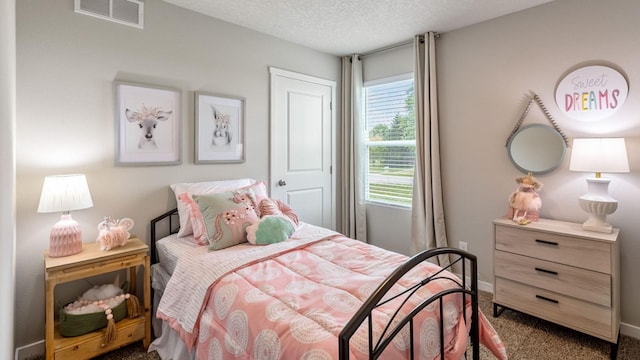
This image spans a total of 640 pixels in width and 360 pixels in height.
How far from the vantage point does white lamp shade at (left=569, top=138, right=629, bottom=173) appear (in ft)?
6.93

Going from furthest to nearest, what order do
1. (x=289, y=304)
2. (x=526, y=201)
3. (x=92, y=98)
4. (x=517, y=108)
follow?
(x=517, y=108) < (x=526, y=201) < (x=92, y=98) < (x=289, y=304)

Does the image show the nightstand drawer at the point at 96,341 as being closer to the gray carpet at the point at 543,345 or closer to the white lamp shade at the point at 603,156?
the gray carpet at the point at 543,345

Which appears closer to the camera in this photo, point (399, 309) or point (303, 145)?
point (399, 309)

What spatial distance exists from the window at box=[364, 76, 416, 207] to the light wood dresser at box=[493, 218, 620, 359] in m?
1.32

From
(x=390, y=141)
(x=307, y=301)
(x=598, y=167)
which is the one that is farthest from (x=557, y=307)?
(x=390, y=141)

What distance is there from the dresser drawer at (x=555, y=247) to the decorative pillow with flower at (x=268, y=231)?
66.6 inches

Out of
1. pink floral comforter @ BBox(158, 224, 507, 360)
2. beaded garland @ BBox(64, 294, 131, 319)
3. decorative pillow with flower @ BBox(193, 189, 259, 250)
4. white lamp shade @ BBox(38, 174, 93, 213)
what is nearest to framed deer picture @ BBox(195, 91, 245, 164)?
decorative pillow with flower @ BBox(193, 189, 259, 250)

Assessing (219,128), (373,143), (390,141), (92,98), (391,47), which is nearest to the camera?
(92,98)

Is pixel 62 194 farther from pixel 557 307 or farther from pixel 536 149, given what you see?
pixel 536 149

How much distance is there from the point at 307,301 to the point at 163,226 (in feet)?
5.65

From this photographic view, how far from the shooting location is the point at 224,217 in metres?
2.22

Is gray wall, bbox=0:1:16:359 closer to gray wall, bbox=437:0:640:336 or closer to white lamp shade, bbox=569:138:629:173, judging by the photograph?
white lamp shade, bbox=569:138:629:173

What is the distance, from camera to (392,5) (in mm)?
2637

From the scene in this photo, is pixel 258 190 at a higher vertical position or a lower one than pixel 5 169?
lower
